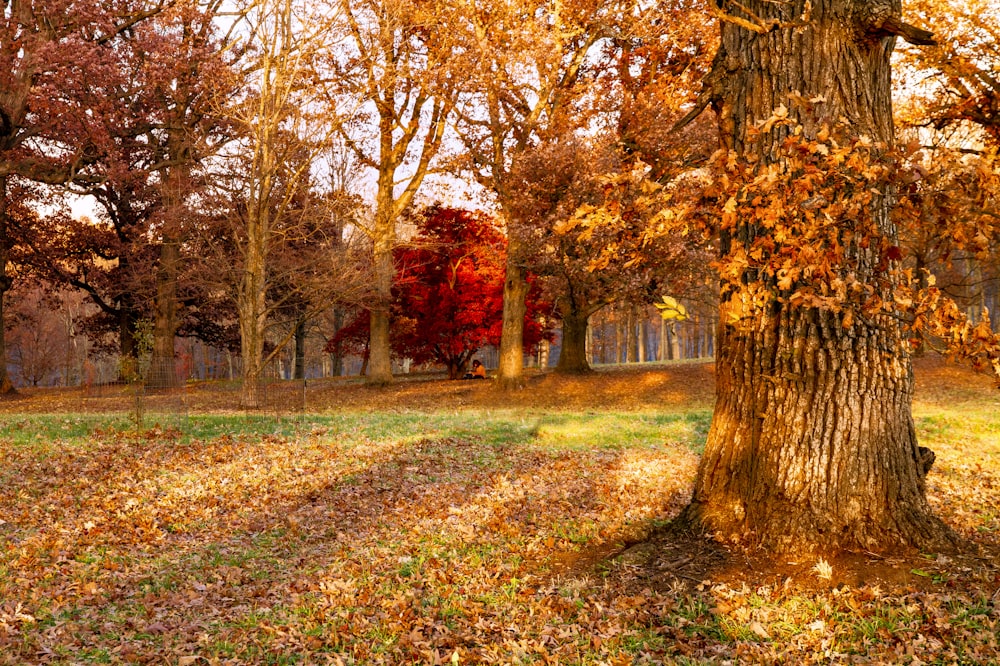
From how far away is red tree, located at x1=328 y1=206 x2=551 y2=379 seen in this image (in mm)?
25766

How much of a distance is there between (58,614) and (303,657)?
7.17ft

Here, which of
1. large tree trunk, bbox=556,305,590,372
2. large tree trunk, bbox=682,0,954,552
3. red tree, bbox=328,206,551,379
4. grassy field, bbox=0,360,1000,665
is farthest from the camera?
red tree, bbox=328,206,551,379

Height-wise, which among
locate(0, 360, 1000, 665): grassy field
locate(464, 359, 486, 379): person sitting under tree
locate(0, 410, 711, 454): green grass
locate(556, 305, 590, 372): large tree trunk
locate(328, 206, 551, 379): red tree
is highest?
locate(328, 206, 551, 379): red tree

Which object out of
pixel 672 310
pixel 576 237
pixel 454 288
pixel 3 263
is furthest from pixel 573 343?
pixel 672 310

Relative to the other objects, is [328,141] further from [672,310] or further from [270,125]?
[672,310]

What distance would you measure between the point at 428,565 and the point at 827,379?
141 inches

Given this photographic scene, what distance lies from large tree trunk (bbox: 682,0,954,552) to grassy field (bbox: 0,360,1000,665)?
1.06 ft

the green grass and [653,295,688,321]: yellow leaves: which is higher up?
[653,295,688,321]: yellow leaves

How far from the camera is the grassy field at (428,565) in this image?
175 inches

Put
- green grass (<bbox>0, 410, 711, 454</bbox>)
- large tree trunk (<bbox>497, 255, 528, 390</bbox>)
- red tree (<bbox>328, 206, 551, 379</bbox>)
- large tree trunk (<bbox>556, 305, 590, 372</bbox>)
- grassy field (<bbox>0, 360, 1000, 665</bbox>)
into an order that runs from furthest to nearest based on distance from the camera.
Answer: red tree (<bbox>328, 206, 551, 379</bbox>) < large tree trunk (<bbox>556, 305, 590, 372</bbox>) < large tree trunk (<bbox>497, 255, 528, 390</bbox>) < green grass (<bbox>0, 410, 711, 454</bbox>) < grassy field (<bbox>0, 360, 1000, 665</bbox>)

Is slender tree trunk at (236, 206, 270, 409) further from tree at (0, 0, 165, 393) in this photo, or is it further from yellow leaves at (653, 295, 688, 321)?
yellow leaves at (653, 295, 688, 321)

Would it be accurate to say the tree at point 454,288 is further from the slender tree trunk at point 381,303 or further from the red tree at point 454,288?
the slender tree trunk at point 381,303

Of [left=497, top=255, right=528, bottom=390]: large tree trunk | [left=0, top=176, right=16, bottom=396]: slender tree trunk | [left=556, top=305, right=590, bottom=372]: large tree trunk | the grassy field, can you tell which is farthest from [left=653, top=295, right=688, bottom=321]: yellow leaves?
[left=0, top=176, right=16, bottom=396]: slender tree trunk

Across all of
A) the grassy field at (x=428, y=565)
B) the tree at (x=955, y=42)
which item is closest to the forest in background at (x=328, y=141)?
the tree at (x=955, y=42)
